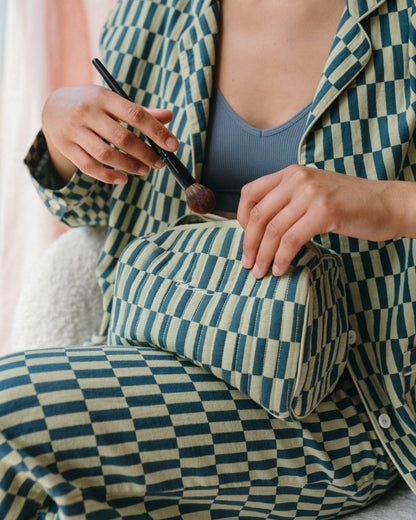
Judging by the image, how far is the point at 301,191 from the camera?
21.8 inches

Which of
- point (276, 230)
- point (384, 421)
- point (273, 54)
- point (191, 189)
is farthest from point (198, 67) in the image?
point (384, 421)

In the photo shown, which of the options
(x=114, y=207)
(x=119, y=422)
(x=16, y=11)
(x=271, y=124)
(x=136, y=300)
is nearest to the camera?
(x=119, y=422)

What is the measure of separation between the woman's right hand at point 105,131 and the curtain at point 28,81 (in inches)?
18.7

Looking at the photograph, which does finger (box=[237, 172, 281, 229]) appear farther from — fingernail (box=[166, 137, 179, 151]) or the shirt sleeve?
the shirt sleeve

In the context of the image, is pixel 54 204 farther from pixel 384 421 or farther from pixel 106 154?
pixel 384 421

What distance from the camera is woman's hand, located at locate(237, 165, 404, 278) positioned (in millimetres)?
549

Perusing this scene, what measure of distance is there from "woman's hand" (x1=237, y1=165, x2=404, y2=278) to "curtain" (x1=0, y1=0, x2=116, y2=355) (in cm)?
67

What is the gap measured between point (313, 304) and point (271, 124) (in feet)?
0.86

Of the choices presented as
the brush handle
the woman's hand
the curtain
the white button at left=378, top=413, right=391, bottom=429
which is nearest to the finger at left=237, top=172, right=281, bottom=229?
the woman's hand

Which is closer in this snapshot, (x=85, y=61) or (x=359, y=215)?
(x=359, y=215)

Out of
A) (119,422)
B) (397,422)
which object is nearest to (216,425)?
(119,422)

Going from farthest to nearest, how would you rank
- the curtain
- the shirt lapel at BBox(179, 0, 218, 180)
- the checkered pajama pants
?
the curtain → the shirt lapel at BBox(179, 0, 218, 180) → the checkered pajama pants

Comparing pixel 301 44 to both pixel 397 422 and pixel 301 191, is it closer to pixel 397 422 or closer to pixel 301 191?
pixel 301 191

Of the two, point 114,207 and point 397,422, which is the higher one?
point 114,207
